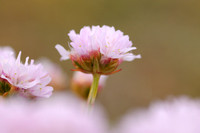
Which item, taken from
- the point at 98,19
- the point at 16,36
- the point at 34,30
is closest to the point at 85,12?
the point at 98,19

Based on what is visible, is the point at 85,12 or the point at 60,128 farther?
the point at 85,12

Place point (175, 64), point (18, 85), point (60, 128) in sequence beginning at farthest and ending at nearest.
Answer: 1. point (175, 64)
2. point (18, 85)
3. point (60, 128)

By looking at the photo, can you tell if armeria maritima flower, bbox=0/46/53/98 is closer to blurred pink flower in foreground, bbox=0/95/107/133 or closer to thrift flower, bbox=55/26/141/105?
thrift flower, bbox=55/26/141/105

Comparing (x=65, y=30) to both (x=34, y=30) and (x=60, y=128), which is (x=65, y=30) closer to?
(x=34, y=30)

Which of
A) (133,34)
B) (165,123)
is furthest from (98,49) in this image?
(133,34)

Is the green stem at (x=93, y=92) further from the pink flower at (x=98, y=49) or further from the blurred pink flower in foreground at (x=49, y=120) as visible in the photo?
the blurred pink flower in foreground at (x=49, y=120)

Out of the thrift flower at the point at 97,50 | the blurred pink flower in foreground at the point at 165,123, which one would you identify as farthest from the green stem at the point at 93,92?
the blurred pink flower in foreground at the point at 165,123

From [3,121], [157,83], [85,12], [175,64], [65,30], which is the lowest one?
[3,121]
